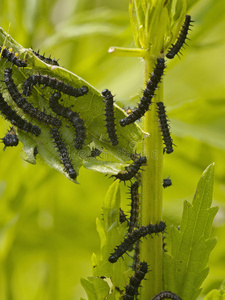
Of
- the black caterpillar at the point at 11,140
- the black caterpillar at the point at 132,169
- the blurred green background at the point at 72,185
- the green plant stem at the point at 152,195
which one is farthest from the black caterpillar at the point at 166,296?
the blurred green background at the point at 72,185

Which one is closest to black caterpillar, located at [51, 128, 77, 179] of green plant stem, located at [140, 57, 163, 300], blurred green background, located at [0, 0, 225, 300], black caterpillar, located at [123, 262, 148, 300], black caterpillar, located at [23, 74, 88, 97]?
black caterpillar, located at [23, 74, 88, 97]

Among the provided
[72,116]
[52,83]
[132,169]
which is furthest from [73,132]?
[132,169]

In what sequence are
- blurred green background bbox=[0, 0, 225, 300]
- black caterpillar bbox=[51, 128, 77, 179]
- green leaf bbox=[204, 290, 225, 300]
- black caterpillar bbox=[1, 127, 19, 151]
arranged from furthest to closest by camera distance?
blurred green background bbox=[0, 0, 225, 300]
black caterpillar bbox=[1, 127, 19, 151]
black caterpillar bbox=[51, 128, 77, 179]
green leaf bbox=[204, 290, 225, 300]

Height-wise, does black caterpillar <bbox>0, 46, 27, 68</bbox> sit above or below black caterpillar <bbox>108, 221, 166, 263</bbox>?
above

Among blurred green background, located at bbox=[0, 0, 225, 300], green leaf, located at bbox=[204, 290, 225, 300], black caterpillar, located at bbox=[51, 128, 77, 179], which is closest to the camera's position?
green leaf, located at bbox=[204, 290, 225, 300]

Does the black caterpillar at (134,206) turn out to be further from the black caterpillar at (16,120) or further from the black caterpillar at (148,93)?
the black caterpillar at (16,120)

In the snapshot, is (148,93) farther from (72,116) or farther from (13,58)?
(13,58)

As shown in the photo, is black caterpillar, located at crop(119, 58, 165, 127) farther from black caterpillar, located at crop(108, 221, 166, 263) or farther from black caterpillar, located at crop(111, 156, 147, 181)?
black caterpillar, located at crop(108, 221, 166, 263)
